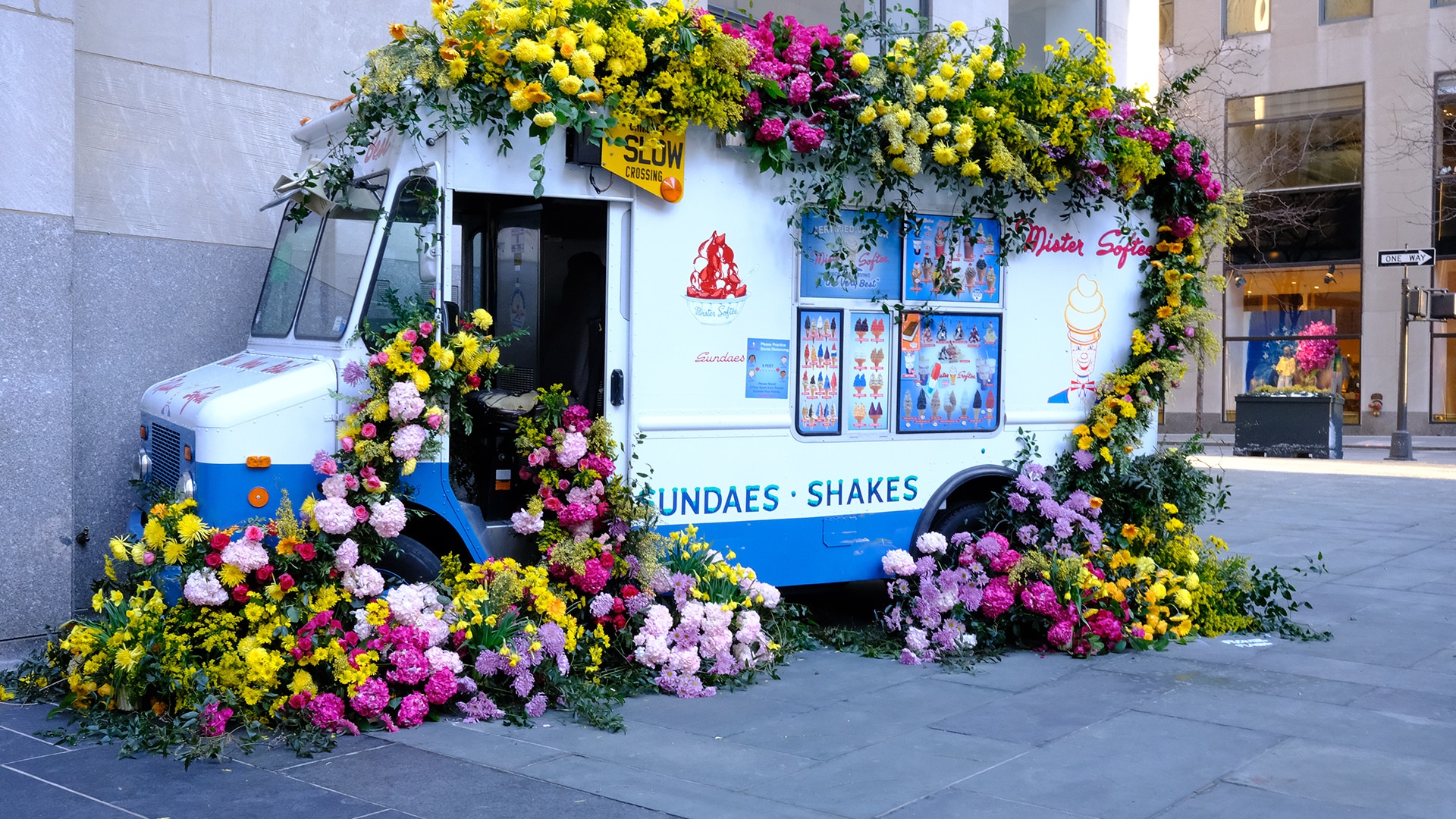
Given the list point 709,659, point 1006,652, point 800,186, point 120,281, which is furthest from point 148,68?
point 1006,652

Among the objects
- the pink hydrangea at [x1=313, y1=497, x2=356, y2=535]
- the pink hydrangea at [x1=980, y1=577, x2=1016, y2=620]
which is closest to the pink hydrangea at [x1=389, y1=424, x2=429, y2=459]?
the pink hydrangea at [x1=313, y1=497, x2=356, y2=535]

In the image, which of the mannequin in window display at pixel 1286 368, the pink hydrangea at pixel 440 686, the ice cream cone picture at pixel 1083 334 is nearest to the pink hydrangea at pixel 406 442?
the pink hydrangea at pixel 440 686

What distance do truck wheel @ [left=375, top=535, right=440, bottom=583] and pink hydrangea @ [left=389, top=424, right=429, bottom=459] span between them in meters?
0.50

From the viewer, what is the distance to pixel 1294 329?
2927cm

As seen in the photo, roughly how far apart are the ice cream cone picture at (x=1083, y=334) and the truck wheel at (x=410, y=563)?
13.2ft

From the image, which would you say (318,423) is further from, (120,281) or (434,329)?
(120,281)

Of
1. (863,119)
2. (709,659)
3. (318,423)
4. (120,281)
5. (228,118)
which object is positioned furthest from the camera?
(228,118)

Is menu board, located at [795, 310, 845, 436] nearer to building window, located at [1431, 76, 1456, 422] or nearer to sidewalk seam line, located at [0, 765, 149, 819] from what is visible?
sidewalk seam line, located at [0, 765, 149, 819]

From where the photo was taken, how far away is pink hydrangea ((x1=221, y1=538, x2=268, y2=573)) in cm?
516

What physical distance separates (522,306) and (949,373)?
8.42 feet

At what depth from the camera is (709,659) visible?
616 cm

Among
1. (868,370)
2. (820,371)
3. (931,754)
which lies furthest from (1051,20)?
(931,754)

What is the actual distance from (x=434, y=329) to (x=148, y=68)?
141 inches

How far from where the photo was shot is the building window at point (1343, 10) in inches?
1120
